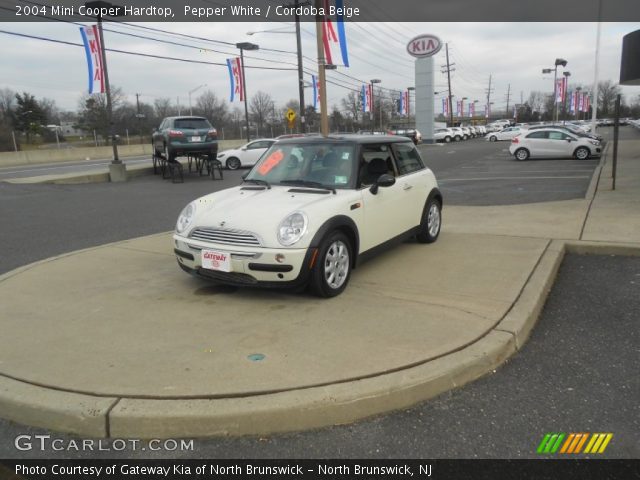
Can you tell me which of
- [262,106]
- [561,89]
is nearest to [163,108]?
[262,106]

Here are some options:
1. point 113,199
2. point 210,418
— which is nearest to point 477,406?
point 210,418

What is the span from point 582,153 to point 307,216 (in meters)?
21.0

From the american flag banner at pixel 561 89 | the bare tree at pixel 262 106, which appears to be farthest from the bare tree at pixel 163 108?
the american flag banner at pixel 561 89

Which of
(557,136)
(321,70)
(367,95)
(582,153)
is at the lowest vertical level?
(582,153)

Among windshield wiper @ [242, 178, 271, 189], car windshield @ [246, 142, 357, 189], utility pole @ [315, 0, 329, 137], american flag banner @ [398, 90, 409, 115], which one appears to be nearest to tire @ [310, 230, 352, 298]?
car windshield @ [246, 142, 357, 189]

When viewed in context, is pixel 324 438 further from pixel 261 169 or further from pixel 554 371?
pixel 261 169

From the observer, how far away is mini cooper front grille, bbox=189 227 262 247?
4473mm

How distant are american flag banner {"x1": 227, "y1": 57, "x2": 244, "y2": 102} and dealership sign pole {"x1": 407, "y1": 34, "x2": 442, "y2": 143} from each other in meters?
18.0

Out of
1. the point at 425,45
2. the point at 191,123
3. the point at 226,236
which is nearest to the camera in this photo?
the point at 226,236

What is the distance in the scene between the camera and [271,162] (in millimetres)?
5906

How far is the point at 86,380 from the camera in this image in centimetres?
319

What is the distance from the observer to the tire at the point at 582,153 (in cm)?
2161

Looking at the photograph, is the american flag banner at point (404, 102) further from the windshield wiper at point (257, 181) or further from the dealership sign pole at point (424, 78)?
the windshield wiper at point (257, 181)

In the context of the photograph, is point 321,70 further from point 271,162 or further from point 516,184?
point 271,162
